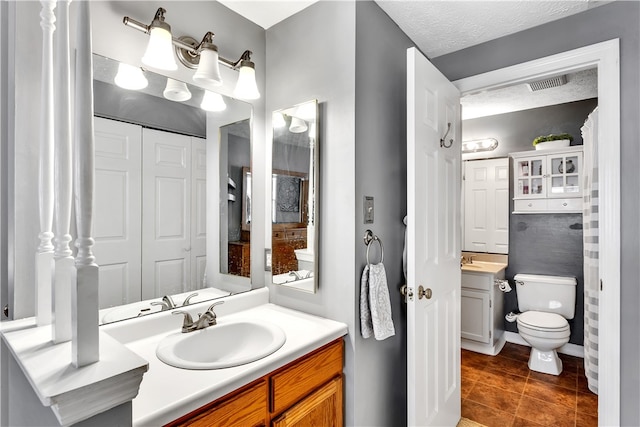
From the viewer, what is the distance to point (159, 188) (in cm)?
142

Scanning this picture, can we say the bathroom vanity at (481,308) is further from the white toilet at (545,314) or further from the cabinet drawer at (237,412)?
the cabinet drawer at (237,412)

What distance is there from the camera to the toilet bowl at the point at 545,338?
8.83ft

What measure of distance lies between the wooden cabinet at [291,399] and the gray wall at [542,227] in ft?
9.01

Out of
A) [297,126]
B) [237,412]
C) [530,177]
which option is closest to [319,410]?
[237,412]

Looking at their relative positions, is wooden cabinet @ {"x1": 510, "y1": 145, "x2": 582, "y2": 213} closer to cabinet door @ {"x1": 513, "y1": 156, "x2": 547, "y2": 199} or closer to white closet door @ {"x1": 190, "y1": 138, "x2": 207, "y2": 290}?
cabinet door @ {"x1": 513, "y1": 156, "x2": 547, "y2": 199}

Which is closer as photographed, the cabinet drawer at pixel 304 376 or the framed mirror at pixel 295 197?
the cabinet drawer at pixel 304 376

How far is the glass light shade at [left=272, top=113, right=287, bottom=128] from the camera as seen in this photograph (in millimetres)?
1742

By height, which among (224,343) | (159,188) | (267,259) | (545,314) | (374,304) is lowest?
(545,314)

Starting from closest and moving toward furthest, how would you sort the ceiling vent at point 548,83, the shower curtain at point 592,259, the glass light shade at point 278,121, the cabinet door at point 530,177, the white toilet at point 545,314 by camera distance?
the glass light shade at point 278,121
the shower curtain at point 592,259
the ceiling vent at point 548,83
the white toilet at point 545,314
the cabinet door at point 530,177

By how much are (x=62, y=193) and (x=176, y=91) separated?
2.82 feet

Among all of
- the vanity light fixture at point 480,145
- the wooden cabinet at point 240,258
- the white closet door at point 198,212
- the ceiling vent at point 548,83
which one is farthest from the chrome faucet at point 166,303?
the vanity light fixture at point 480,145

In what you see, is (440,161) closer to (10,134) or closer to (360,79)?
(360,79)

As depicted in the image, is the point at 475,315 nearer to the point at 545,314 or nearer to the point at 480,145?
the point at 545,314

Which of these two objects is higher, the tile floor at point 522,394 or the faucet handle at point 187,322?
the faucet handle at point 187,322
